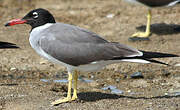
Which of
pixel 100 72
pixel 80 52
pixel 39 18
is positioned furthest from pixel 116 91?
pixel 39 18

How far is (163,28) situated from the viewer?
11.9m

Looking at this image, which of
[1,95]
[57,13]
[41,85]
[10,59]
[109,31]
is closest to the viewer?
[1,95]

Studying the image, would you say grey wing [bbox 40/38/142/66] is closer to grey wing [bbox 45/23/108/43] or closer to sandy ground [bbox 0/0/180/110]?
grey wing [bbox 45/23/108/43]

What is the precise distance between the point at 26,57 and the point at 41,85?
2.02 m

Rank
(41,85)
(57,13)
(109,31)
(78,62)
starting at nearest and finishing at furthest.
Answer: (78,62) → (41,85) → (109,31) → (57,13)

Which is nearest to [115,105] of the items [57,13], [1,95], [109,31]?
[1,95]

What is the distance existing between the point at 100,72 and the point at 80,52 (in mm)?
2615

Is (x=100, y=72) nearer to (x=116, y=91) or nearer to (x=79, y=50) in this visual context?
(x=116, y=91)

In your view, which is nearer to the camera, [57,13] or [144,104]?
[144,104]

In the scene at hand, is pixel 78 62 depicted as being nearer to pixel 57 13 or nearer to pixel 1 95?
pixel 1 95

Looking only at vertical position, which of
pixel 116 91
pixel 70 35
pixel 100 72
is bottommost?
pixel 100 72

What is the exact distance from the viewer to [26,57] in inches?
393

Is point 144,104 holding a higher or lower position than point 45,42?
lower

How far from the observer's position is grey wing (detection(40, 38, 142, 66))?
21.9 ft
